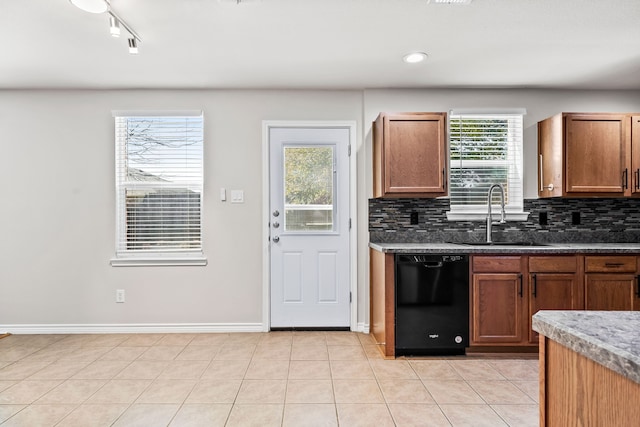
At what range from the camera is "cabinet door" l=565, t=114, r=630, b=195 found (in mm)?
3240

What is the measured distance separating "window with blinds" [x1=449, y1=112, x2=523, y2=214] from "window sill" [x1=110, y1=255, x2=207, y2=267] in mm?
2491

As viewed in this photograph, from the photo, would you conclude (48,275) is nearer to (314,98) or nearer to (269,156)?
(269,156)

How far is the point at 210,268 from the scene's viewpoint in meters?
3.68

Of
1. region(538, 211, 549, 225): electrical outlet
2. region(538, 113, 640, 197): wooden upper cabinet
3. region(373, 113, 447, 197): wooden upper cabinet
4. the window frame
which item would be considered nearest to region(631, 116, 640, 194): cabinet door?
region(538, 113, 640, 197): wooden upper cabinet

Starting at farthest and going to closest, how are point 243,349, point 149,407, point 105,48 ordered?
point 243,349
point 105,48
point 149,407

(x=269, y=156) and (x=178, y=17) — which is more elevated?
(x=178, y=17)

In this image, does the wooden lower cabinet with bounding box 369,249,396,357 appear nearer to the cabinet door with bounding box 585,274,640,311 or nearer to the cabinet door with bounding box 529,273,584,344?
the cabinet door with bounding box 529,273,584,344

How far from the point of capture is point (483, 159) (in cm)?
362

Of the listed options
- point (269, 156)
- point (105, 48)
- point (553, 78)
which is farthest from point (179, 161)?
point (553, 78)

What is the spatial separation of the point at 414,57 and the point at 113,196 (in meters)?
2.98

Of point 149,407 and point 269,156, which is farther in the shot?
point 269,156

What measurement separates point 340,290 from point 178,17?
2.60 m

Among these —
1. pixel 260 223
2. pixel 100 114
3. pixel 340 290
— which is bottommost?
pixel 340 290

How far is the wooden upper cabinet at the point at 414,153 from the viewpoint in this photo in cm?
324
